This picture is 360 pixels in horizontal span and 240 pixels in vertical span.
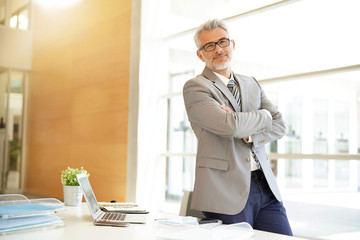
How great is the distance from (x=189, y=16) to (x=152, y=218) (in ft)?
9.70

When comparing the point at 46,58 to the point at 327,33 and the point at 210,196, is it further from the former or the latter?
the point at 210,196

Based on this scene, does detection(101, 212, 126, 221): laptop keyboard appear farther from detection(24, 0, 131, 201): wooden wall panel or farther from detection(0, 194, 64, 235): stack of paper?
detection(24, 0, 131, 201): wooden wall panel

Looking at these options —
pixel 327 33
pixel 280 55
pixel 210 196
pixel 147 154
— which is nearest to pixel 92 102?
pixel 147 154

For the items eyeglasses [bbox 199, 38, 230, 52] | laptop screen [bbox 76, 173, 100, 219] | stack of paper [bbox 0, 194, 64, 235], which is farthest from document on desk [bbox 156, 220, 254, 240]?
eyeglasses [bbox 199, 38, 230, 52]

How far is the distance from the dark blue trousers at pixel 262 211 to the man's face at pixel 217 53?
62cm

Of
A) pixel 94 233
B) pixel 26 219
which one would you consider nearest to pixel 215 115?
pixel 94 233

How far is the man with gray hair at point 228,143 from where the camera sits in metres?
2.10

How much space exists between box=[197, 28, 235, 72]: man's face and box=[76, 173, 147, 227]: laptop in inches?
36.5

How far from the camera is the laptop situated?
5.90 feet

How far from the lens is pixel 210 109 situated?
2.24 metres

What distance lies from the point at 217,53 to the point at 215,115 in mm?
381

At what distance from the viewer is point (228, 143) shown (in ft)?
7.28

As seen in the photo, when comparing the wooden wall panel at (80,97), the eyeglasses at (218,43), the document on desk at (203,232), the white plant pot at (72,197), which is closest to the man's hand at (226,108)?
the eyeglasses at (218,43)

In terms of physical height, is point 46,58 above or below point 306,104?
above
